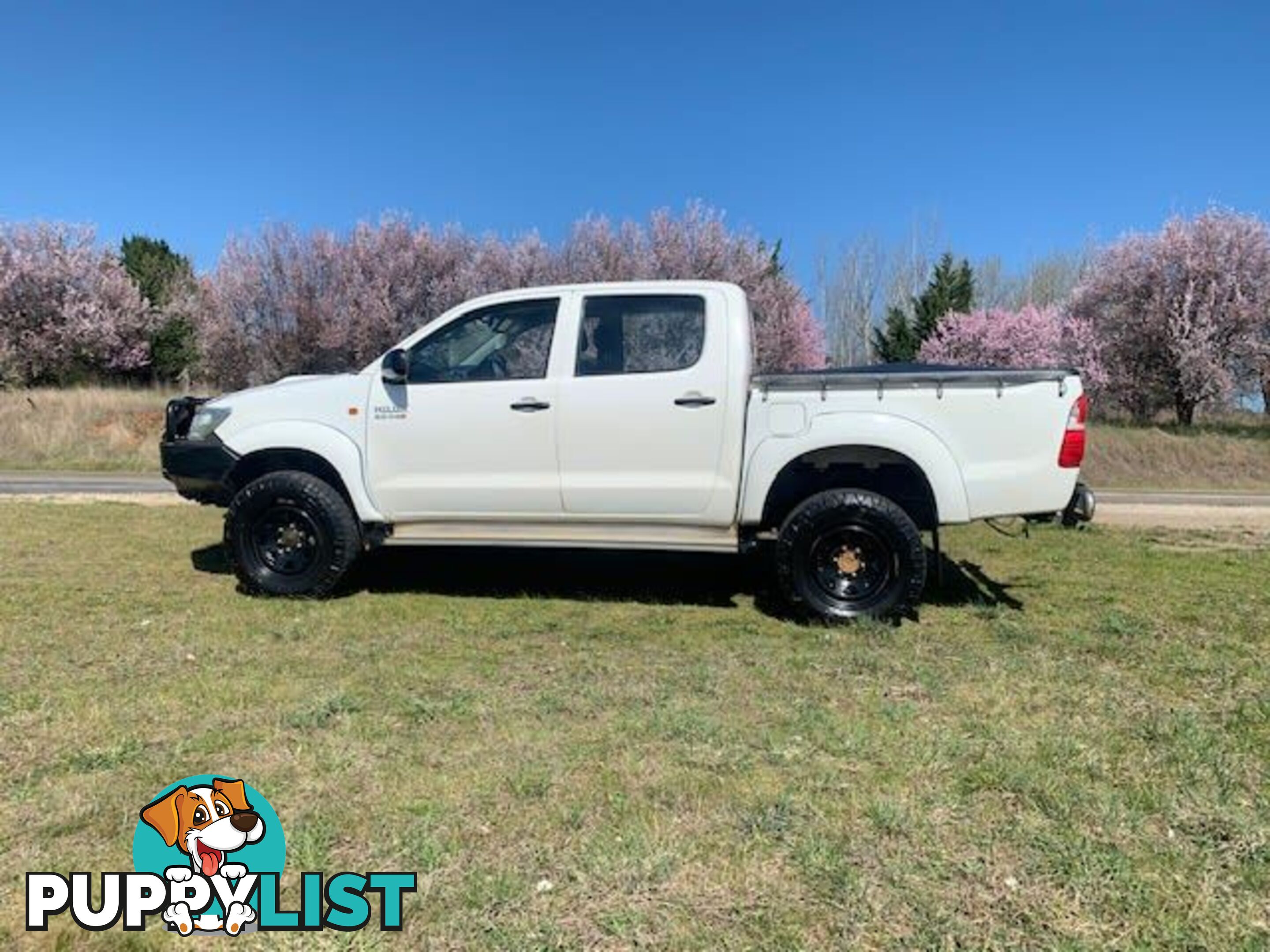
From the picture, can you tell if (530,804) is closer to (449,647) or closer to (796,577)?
(449,647)

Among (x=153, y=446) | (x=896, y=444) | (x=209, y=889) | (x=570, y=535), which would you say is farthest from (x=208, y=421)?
(x=153, y=446)

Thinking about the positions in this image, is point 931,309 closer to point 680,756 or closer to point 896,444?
point 896,444

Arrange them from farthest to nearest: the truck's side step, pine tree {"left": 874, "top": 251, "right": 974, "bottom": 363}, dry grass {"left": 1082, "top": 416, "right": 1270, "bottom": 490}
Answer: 1. pine tree {"left": 874, "top": 251, "right": 974, "bottom": 363}
2. dry grass {"left": 1082, "top": 416, "right": 1270, "bottom": 490}
3. the truck's side step

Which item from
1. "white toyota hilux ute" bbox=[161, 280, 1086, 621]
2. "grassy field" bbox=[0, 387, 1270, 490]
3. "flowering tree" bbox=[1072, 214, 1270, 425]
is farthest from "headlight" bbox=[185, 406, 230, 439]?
"flowering tree" bbox=[1072, 214, 1270, 425]

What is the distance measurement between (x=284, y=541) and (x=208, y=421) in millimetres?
1002

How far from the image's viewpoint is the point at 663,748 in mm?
3482

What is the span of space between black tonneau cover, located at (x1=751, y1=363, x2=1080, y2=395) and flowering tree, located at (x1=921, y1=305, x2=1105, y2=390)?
2724 centimetres

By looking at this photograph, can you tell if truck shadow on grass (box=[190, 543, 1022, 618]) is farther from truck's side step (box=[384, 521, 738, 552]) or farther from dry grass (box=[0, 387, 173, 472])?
dry grass (box=[0, 387, 173, 472])

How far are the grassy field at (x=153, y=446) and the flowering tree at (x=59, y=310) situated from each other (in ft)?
18.8

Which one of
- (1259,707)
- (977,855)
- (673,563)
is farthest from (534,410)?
(1259,707)

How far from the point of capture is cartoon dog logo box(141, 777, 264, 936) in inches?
94.3

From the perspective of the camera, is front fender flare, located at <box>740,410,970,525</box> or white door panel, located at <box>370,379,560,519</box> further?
white door panel, located at <box>370,379,560,519</box>

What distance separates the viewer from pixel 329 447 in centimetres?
592

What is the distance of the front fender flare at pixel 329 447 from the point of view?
5.91m
